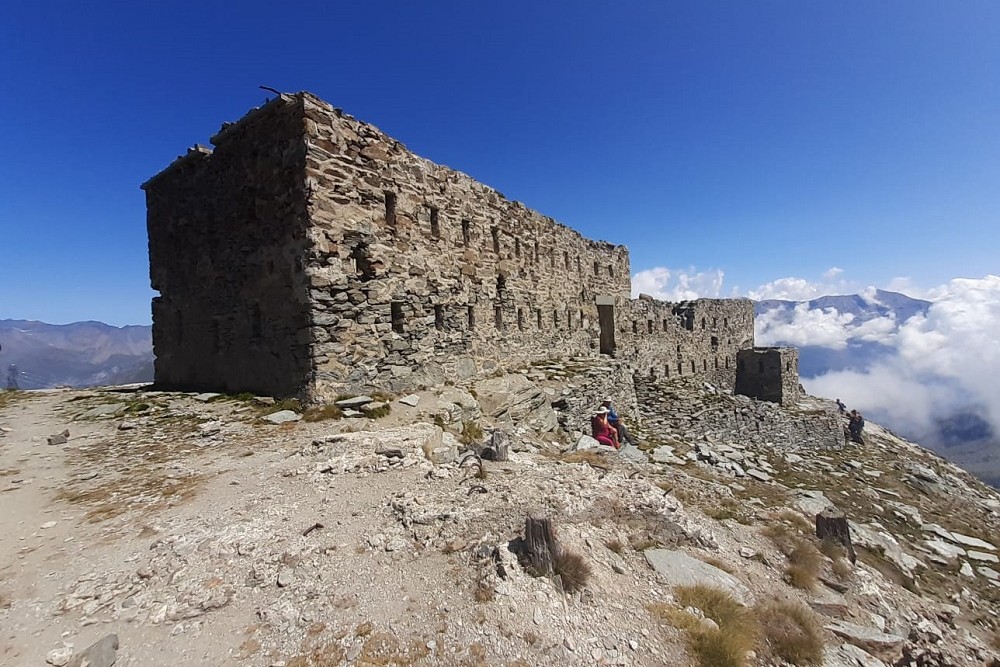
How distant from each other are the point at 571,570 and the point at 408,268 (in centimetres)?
1077

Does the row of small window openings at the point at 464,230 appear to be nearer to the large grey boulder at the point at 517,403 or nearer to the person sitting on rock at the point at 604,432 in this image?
the large grey boulder at the point at 517,403

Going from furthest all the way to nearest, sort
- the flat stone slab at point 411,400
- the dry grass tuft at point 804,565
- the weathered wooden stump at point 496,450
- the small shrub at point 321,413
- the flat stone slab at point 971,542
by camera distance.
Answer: the flat stone slab at point 411,400 < the flat stone slab at point 971,542 < the small shrub at point 321,413 < the weathered wooden stump at point 496,450 < the dry grass tuft at point 804,565

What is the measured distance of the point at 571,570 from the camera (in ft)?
19.0

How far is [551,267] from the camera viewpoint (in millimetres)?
22797

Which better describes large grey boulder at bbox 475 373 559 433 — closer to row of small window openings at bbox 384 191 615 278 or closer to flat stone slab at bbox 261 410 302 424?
flat stone slab at bbox 261 410 302 424

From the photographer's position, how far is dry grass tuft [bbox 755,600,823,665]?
518cm

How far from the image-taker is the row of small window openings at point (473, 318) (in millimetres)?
13664

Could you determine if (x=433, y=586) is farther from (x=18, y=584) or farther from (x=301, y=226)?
(x=301, y=226)

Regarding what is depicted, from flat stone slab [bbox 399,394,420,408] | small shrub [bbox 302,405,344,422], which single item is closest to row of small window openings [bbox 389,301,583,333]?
flat stone slab [bbox 399,394,420,408]

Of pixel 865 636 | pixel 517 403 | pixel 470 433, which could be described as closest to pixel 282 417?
pixel 470 433

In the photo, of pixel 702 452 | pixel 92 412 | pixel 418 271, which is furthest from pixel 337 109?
pixel 702 452

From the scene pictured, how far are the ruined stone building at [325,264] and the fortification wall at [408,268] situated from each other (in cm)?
5

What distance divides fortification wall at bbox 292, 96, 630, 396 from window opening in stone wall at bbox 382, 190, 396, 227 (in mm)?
33

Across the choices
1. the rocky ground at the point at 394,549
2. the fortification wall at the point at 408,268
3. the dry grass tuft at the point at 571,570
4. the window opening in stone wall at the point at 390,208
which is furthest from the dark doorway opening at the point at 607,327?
the dry grass tuft at the point at 571,570
